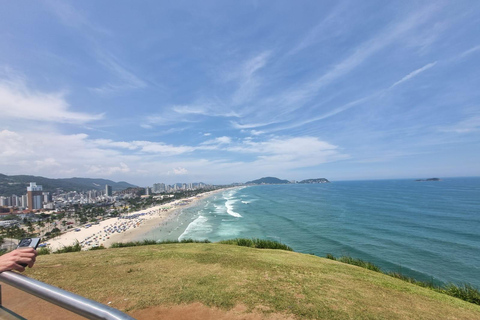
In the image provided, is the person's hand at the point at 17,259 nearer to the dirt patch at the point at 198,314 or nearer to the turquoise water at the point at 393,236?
the dirt patch at the point at 198,314


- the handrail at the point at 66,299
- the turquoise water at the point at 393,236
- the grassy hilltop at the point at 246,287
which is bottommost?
the turquoise water at the point at 393,236

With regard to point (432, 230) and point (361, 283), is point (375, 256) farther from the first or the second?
point (361, 283)

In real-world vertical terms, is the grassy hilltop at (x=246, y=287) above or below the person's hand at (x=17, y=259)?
below

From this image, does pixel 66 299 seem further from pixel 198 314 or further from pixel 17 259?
pixel 198 314

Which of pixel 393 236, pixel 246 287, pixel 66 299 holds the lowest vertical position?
pixel 393 236

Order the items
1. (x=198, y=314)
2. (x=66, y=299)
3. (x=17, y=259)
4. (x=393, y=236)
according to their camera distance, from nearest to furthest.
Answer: (x=66, y=299) → (x=17, y=259) → (x=198, y=314) → (x=393, y=236)

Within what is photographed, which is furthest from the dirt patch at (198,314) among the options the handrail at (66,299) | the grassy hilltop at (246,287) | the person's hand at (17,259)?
the handrail at (66,299)

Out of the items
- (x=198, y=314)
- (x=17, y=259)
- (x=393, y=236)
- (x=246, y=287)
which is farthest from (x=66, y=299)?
(x=393, y=236)

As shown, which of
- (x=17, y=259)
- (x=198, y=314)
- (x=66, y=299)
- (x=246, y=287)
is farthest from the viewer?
(x=246, y=287)

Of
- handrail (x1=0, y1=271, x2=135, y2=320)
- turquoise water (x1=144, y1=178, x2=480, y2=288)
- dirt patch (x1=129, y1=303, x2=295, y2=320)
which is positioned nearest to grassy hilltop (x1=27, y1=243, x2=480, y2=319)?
dirt patch (x1=129, y1=303, x2=295, y2=320)
